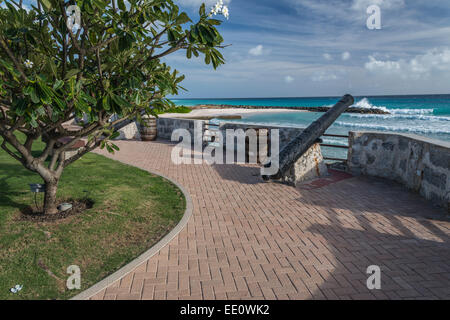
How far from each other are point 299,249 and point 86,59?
14.4 feet

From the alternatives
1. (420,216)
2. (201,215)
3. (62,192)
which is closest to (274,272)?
(201,215)

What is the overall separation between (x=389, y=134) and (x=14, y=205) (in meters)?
8.71

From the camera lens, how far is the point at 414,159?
700cm

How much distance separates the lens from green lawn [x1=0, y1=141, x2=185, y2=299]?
369 centimetres

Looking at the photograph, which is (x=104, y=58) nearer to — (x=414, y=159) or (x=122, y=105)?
(x=122, y=105)

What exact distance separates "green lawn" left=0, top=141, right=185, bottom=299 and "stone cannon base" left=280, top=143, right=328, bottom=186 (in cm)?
288

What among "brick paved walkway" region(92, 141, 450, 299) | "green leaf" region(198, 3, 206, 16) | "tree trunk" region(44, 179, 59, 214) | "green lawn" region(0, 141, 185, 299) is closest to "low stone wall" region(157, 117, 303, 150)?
"brick paved walkway" region(92, 141, 450, 299)

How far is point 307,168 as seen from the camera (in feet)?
26.3

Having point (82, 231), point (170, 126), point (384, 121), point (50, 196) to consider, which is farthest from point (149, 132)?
point (384, 121)

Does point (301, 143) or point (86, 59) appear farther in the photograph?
point (301, 143)

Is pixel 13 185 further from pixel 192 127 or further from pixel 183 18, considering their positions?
pixel 192 127

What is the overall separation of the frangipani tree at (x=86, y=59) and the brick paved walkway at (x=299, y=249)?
2.15 meters

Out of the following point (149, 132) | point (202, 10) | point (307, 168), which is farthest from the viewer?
point (149, 132)

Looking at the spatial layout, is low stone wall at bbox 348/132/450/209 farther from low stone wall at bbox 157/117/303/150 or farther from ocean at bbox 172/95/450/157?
ocean at bbox 172/95/450/157
